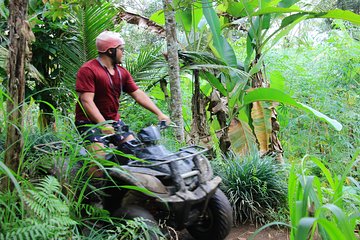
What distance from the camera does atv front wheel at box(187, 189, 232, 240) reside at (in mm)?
4211

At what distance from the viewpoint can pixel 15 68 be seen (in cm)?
300

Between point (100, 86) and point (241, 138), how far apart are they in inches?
104

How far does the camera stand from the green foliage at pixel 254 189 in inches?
197

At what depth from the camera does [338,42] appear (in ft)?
28.2

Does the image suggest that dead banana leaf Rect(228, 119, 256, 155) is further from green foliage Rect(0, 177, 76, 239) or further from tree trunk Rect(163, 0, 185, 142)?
green foliage Rect(0, 177, 76, 239)

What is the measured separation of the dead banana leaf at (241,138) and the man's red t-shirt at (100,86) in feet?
7.32

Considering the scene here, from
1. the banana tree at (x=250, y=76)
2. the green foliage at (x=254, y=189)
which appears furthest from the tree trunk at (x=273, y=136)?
the green foliage at (x=254, y=189)

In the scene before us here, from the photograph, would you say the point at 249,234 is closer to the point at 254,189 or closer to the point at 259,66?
the point at 254,189

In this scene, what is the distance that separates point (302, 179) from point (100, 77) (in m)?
2.52

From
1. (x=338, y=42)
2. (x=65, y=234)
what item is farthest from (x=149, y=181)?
A: (x=338, y=42)

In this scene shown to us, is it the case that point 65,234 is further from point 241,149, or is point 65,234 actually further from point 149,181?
point 241,149

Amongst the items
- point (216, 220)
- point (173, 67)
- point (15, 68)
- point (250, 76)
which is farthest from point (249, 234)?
point (15, 68)

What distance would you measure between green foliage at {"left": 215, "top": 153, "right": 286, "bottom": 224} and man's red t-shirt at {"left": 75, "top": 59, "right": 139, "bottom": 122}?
1.55m

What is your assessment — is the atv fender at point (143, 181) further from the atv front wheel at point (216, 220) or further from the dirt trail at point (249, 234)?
the dirt trail at point (249, 234)
